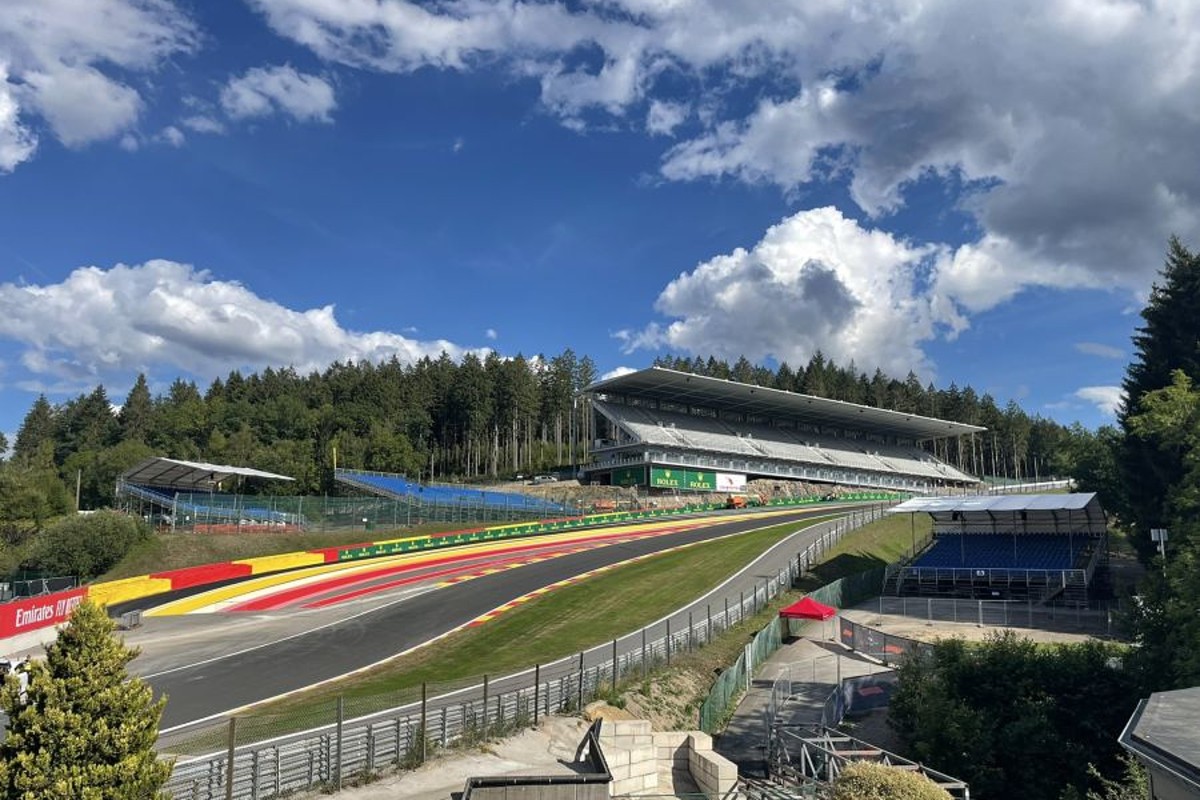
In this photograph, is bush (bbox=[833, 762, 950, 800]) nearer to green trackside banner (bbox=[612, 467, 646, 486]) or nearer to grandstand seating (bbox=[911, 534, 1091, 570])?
grandstand seating (bbox=[911, 534, 1091, 570])

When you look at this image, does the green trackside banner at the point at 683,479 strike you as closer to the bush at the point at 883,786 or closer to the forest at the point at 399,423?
the forest at the point at 399,423

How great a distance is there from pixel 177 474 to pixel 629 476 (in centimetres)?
5251

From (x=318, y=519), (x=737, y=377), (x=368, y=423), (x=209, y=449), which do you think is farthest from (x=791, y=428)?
(x=209, y=449)

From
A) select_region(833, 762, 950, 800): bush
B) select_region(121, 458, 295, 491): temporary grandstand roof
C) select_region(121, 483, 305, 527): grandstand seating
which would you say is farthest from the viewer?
select_region(121, 458, 295, 491): temporary grandstand roof

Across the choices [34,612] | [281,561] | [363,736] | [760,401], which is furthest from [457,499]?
[363,736]

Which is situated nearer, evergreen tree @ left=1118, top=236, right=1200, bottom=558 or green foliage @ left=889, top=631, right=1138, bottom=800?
green foliage @ left=889, top=631, right=1138, bottom=800

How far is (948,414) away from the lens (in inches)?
6280

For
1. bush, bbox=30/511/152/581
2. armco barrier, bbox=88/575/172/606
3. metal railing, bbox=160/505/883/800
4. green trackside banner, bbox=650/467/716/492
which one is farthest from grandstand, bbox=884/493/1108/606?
bush, bbox=30/511/152/581

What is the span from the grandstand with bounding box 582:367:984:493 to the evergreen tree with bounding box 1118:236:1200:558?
182 feet

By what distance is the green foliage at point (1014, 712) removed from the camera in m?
21.6

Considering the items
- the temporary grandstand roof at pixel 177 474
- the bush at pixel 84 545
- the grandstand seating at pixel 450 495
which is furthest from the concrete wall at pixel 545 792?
the temporary grandstand roof at pixel 177 474

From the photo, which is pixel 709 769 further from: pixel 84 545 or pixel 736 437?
pixel 736 437

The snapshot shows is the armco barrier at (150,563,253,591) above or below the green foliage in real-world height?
above

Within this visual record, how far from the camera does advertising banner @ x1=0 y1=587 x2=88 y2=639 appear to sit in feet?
101
